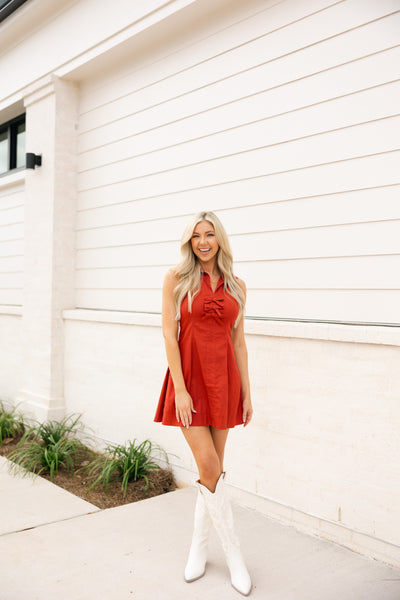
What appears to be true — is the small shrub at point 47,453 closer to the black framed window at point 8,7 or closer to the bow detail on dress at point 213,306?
the bow detail on dress at point 213,306

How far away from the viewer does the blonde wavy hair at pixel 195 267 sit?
8.44 ft

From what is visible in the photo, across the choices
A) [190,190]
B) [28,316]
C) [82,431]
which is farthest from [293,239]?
[28,316]

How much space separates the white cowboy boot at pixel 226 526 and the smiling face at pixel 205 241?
1.12 m

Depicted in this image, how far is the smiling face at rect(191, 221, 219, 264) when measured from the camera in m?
2.57

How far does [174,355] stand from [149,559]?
1.14 meters

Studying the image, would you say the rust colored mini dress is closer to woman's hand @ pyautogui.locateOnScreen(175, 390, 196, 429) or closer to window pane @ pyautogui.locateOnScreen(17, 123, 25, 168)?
woman's hand @ pyautogui.locateOnScreen(175, 390, 196, 429)

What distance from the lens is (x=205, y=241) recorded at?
2562 mm

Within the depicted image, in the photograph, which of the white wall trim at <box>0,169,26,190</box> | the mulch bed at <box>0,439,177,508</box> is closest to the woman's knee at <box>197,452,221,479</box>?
the mulch bed at <box>0,439,177,508</box>

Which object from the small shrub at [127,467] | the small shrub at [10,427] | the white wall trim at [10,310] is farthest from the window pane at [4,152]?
the small shrub at [127,467]

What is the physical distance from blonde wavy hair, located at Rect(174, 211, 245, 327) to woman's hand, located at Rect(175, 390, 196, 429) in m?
0.39

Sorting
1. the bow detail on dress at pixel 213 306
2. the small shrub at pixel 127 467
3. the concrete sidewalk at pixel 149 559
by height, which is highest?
the bow detail on dress at pixel 213 306

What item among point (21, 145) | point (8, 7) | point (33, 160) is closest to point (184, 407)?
point (33, 160)

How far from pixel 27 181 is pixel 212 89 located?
2685 millimetres

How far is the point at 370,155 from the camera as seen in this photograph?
2918mm
